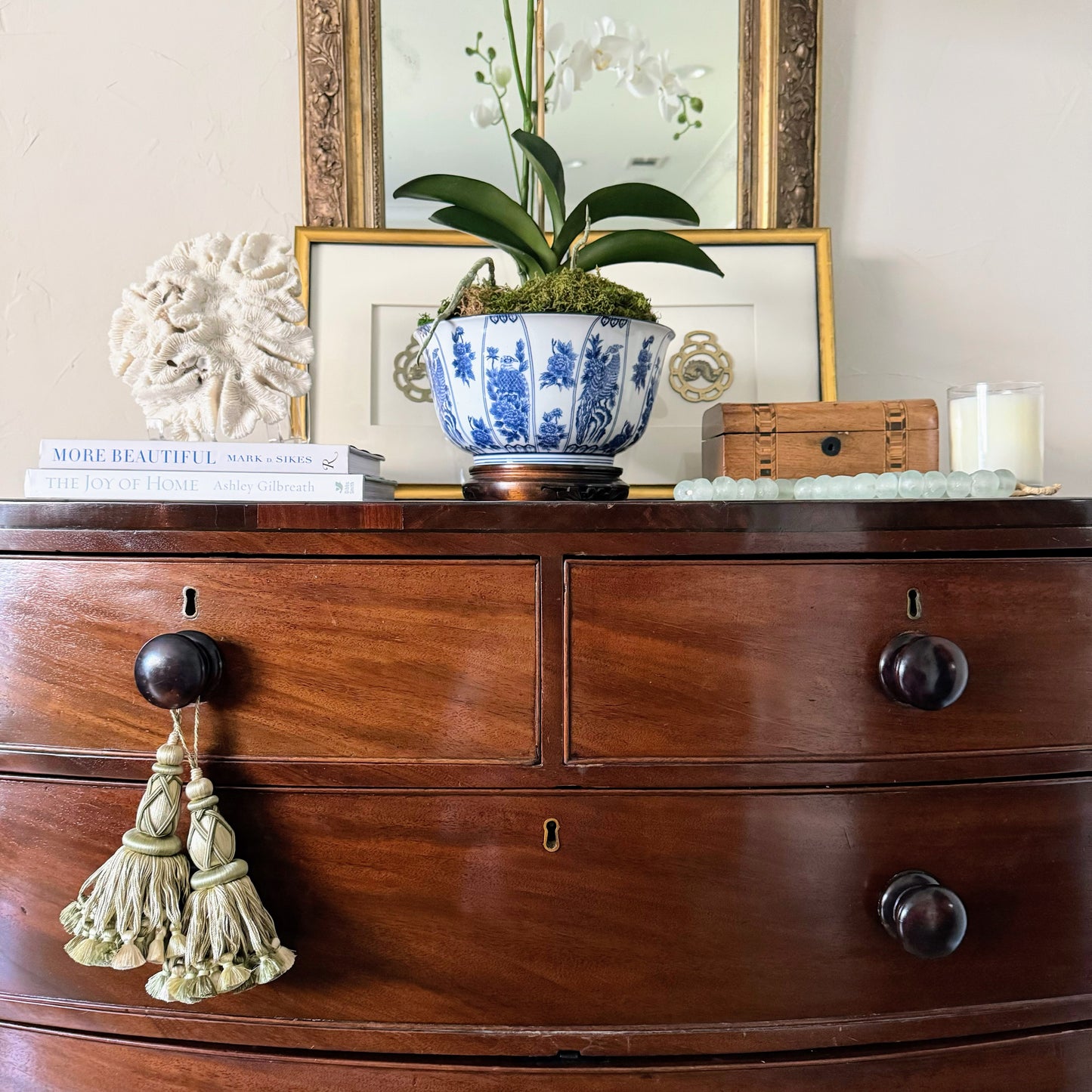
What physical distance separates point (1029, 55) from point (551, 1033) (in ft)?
4.09

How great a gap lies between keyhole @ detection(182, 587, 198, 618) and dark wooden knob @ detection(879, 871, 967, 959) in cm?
52

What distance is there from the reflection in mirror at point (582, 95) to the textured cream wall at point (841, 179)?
146 mm

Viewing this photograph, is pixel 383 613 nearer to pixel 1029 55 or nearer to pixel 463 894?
pixel 463 894

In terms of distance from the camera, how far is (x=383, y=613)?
552 mm

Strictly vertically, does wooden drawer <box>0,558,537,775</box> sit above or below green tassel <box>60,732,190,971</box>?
above

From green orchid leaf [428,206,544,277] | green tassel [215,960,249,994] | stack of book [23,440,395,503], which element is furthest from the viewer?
green orchid leaf [428,206,544,277]

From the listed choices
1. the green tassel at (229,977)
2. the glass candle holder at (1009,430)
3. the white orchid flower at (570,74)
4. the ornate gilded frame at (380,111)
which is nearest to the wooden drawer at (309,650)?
the green tassel at (229,977)

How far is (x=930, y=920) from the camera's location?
1.73ft

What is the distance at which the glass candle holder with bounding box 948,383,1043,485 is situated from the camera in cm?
76

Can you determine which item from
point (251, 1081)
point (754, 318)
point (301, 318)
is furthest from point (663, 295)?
point (251, 1081)

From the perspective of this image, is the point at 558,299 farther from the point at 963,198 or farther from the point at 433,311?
the point at 963,198

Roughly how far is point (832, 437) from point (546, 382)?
12.2 inches

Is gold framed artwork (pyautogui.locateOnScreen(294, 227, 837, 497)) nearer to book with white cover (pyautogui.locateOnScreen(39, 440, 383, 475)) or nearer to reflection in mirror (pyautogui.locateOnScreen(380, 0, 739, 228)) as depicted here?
reflection in mirror (pyautogui.locateOnScreen(380, 0, 739, 228))

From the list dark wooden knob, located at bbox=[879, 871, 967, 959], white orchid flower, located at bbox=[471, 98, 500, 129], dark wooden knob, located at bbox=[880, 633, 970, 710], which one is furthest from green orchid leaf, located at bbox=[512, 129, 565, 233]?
dark wooden knob, located at bbox=[879, 871, 967, 959]
